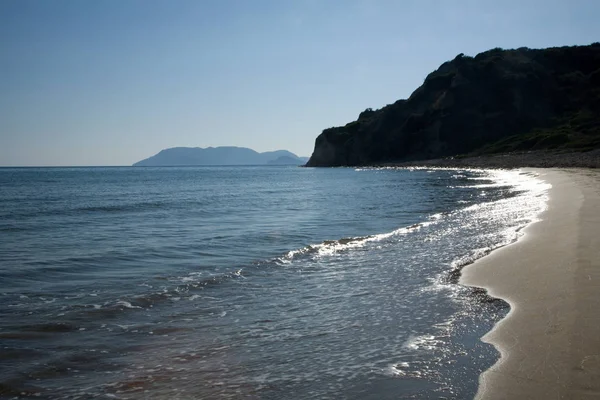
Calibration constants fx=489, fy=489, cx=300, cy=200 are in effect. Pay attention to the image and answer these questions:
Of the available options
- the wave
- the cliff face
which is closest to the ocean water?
the wave

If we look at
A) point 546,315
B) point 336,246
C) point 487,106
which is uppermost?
point 487,106

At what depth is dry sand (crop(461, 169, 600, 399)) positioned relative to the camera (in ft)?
15.3

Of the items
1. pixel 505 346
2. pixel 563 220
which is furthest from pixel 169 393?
pixel 563 220

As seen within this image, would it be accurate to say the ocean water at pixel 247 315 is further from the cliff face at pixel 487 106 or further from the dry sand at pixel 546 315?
the cliff face at pixel 487 106

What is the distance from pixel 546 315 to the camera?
6.72 m

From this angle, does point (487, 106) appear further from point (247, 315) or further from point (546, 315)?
point (247, 315)

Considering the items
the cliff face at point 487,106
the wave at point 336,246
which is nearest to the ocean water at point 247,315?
the wave at point 336,246

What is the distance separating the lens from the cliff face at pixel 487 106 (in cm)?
12581

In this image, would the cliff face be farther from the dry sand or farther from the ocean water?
the dry sand

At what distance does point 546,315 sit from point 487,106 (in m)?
138

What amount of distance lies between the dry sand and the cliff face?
107m

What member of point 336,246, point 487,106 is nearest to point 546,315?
point 336,246

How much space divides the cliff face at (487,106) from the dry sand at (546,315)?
4202 inches

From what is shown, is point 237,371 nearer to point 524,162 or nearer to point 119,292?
point 119,292
